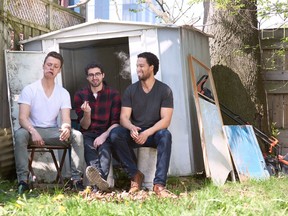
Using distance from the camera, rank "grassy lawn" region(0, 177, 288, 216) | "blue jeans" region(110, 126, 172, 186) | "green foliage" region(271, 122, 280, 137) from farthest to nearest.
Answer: "green foliage" region(271, 122, 280, 137)
"blue jeans" region(110, 126, 172, 186)
"grassy lawn" region(0, 177, 288, 216)

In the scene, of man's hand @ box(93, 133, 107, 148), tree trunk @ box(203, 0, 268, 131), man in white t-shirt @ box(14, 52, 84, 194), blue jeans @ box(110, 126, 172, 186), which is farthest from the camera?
tree trunk @ box(203, 0, 268, 131)

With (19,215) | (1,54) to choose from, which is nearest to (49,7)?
(1,54)

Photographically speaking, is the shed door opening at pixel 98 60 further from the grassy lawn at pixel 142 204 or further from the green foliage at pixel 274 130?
the grassy lawn at pixel 142 204

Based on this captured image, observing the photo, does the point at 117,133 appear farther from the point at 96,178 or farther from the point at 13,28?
the point at 13,28

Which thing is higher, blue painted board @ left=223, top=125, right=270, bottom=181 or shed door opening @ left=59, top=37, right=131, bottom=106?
shed door opening @ left=59, top=37, right=131, bottom=106

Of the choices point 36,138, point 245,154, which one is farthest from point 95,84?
point 245,154

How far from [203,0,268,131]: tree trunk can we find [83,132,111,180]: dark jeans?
96.1 inches

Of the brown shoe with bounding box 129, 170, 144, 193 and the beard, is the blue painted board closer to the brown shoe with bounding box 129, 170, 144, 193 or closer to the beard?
the brown shoe with bounding box 129, 170, 144, 193

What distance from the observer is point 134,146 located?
4629 mm

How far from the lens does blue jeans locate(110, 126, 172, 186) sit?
4.32 metres

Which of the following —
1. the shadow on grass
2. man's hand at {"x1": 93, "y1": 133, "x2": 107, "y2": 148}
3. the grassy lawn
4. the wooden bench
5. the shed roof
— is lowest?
the shadow on grass

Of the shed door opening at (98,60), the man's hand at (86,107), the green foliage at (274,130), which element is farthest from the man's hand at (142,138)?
the green foliage at (274,130)

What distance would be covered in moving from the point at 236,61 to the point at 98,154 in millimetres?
2859

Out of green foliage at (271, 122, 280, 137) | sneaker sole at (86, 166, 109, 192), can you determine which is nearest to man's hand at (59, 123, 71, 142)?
sneaker sole at (86, 166, 109, 192)
